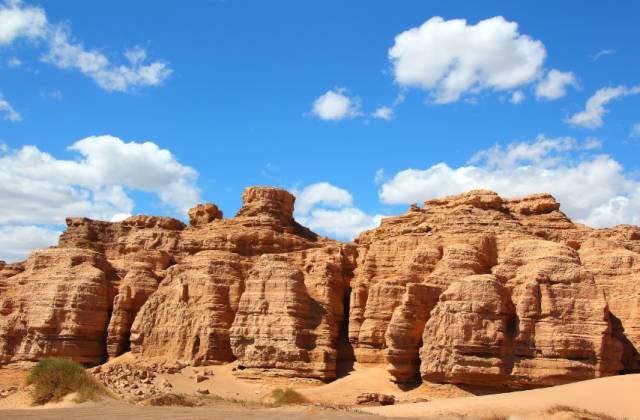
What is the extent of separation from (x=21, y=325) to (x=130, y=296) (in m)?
6.75

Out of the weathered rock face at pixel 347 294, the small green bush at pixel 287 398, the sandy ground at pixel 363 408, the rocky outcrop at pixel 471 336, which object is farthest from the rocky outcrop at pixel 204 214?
the rocky outcrop at pixel 471 336

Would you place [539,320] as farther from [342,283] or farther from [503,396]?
[342,283]

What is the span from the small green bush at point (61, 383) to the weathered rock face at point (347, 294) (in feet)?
34.9

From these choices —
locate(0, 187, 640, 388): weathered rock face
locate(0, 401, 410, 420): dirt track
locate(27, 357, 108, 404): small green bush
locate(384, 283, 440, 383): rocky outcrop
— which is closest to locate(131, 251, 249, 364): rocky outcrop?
locate(0, 187, 640, 388): weathered rock face

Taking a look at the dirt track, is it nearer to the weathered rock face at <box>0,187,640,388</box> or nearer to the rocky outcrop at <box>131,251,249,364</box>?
the weathered rock face at <box>0,187,640,388</box>

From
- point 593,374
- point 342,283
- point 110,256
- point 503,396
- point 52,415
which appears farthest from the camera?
point 110,256

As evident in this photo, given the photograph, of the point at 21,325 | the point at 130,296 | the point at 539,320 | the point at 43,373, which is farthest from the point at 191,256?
the point at 539,320

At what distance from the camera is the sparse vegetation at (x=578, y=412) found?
22797 millimetres

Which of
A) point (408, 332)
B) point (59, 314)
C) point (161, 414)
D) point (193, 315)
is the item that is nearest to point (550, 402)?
point (408, 332)

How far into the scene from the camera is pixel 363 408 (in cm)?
2931

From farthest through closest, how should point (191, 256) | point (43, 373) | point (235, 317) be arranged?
point (191, 256), point (235, 317), point (43, 373)

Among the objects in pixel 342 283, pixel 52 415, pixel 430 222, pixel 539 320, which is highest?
pixel 430 222

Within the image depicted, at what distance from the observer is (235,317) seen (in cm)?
4041

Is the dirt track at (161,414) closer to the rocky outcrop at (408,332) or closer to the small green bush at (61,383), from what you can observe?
the small green bush at (61,383)
